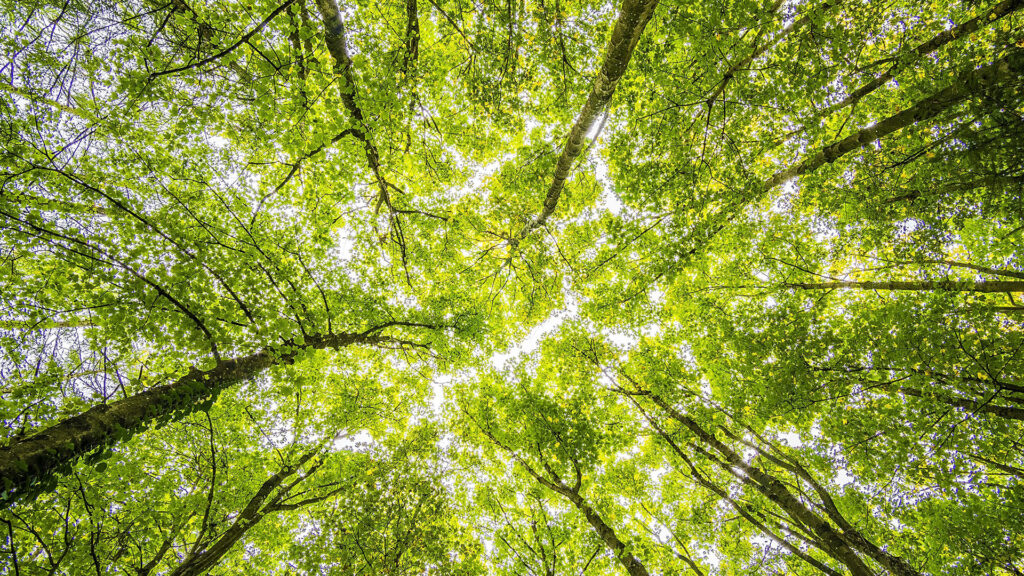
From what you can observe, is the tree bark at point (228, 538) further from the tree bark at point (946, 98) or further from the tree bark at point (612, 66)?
the tree bark at point (946, 98)

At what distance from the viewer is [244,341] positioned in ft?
18.4

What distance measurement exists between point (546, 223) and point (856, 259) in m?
8.54

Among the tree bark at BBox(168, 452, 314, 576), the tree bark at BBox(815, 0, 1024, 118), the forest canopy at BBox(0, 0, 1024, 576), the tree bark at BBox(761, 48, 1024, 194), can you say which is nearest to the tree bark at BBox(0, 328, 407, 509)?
the forest canopy at BBox(0, 0, 1024, 576)

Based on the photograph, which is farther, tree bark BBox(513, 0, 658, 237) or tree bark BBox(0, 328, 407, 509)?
tree bark BBox(513, 0, 658, 237)

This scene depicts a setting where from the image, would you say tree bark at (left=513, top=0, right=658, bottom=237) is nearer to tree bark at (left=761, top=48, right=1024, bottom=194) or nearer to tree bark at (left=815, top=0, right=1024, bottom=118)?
tree bark at (left=815, top=0, right=1024, bottom=118)

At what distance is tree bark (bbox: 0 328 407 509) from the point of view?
10.1ft

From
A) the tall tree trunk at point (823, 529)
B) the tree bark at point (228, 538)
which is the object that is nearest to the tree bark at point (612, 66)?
the tall tree trunk at point (823, 529)

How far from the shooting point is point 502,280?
1080 centimetres

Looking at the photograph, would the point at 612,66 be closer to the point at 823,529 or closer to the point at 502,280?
the point at 502,280

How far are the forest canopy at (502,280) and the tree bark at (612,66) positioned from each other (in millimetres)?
54

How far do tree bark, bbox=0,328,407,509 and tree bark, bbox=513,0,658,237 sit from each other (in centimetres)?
644

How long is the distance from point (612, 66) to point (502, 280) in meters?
6.84

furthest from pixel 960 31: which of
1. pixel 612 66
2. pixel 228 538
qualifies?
pixel 228 538

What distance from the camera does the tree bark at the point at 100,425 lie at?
3084 millimetres
